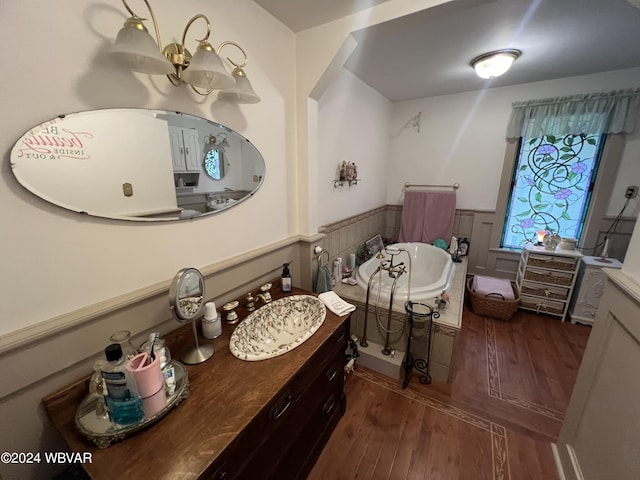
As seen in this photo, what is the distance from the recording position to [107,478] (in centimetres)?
58

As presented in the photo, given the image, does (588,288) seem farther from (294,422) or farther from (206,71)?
(206,71)

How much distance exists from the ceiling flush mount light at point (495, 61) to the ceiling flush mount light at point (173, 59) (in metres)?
1.99

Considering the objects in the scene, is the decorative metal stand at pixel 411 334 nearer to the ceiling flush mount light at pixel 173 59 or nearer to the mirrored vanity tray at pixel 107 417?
the mirrored vanity tray at pixel 107 417

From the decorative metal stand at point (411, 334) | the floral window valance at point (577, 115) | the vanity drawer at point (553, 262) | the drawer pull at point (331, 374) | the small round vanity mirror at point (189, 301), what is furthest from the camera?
the vanity drawer at point (553, 262)

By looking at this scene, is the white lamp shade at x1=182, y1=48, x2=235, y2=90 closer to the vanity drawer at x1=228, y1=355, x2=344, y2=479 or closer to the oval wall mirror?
the oval wall mirror

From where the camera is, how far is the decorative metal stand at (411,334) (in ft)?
5.60

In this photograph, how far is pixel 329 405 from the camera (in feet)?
4.51

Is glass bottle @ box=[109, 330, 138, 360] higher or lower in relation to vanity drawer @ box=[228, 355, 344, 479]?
higher

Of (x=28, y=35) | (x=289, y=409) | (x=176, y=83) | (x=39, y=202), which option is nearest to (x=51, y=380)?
(x=39, y=202)

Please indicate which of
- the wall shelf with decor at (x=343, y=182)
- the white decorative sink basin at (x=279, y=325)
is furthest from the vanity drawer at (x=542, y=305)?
the white decorative sink basin at (x=279, y=325)

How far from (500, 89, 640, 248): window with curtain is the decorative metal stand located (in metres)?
2.06

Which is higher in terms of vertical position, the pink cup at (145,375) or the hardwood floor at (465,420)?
the pink cup at (145,375)

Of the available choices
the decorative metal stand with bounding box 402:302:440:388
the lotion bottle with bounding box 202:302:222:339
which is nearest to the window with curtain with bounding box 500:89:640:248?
the decorative metal stand with bounding box 402:302:440:388

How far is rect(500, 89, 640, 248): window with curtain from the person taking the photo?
236 centimetres
